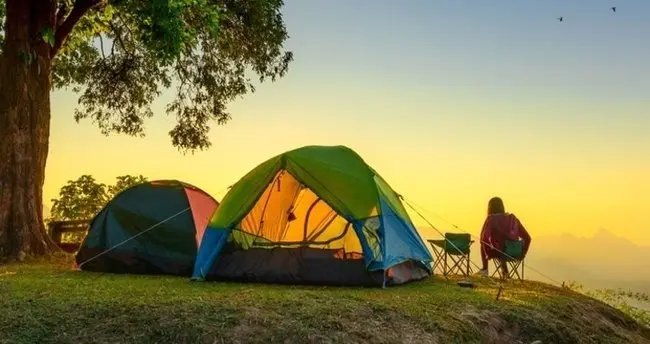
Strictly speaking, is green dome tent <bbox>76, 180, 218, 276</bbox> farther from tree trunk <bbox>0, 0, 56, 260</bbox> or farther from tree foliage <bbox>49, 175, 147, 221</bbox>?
tree foliage <bbox>49, 175, 147, 221</bbox>

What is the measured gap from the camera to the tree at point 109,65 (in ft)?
42.1

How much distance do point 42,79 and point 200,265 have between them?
21.6ft

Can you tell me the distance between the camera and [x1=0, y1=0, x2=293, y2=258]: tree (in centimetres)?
1284

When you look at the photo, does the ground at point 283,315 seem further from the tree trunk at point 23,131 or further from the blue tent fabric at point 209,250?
the tree trunk at point 23,131

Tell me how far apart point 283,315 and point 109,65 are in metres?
13.7

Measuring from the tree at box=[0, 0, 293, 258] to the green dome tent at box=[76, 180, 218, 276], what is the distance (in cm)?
231

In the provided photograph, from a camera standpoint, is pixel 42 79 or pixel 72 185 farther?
pixel 72 185

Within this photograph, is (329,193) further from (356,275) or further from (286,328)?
(286,328)

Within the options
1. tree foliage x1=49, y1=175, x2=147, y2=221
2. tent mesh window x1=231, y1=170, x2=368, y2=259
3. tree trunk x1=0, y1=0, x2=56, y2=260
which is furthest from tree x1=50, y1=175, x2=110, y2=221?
tent mesh window x1=231, y1=170, x2=368, y2=259

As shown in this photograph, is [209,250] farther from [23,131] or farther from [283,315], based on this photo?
[23,131]

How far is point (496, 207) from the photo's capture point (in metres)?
12.3

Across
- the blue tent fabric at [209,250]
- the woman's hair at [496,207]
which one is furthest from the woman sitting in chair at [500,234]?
the blue tent fabric at [209,250]

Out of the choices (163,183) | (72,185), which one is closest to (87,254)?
(163,183)

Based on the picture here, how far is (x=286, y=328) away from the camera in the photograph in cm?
628
